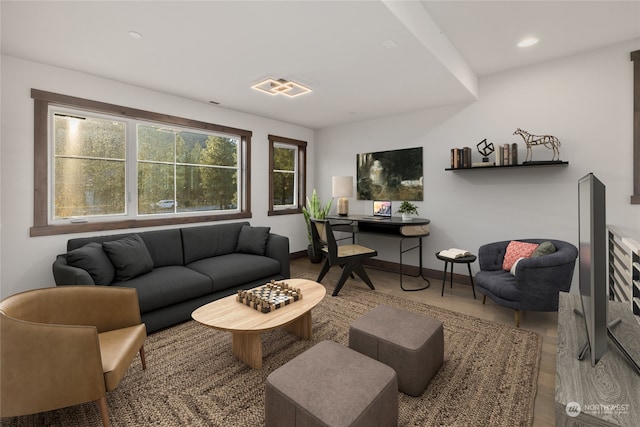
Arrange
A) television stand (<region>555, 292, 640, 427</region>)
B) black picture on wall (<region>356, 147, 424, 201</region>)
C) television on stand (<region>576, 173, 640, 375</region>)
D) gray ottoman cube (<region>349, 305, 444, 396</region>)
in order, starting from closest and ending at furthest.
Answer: television stand (<region>555, 292, 640, 427</region>)
television on stand (<region>576, 173, 640, 375</region>)
gray ottoman cube (<region>349, 305, 444, 396</region>)
black picture on wall (<region>356, 147, 424, 201</region>)

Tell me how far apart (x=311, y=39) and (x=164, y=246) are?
8.96 feet

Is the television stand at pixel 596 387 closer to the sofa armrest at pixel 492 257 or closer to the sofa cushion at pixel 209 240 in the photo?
the sofa armrest at pixel 492 257

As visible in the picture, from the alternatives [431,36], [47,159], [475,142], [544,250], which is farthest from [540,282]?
[47,159]

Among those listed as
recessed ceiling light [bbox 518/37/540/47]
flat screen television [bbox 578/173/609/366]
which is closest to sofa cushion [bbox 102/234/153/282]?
flat screen television [bbox 578/173/609/366]

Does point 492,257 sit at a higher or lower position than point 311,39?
lower

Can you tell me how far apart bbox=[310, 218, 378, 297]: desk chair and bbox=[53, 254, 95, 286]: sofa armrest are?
7.80 ft

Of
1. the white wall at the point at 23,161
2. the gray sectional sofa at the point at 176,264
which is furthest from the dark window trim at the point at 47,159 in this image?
the gray sectional sofa at the point at 176,264

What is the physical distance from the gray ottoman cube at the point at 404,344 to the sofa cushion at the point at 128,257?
2196 millimetres

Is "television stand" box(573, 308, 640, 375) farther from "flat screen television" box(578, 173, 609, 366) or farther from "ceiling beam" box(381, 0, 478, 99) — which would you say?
"ceiling beam" box(381, 0, 478, 99)

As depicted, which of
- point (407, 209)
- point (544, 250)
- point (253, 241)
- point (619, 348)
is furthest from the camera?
point (407, 209)

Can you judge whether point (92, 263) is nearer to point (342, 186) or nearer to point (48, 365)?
point (48, 365)

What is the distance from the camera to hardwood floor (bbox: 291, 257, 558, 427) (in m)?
1.84

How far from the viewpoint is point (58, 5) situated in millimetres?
2006

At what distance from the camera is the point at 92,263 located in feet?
8.41
